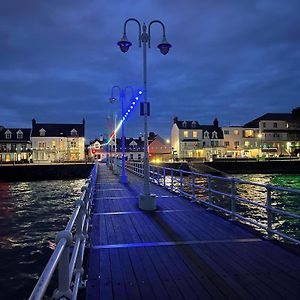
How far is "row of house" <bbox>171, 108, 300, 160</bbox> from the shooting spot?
287ft

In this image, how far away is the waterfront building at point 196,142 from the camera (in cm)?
8700

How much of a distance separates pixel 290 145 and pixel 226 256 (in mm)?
92016

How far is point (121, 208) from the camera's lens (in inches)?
506

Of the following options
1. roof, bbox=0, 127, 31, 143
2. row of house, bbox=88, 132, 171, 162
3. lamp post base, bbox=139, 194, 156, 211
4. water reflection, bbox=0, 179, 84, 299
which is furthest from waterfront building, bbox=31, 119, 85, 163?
lamp post base, bbox=139, 194, 156, 211

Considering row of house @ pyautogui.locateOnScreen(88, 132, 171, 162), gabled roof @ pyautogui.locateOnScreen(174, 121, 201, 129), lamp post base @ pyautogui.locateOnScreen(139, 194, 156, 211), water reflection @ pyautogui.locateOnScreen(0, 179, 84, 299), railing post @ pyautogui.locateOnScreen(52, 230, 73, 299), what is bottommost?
water reflection @ pyautogui.locateOnScreen(0, 179, 84, 299)

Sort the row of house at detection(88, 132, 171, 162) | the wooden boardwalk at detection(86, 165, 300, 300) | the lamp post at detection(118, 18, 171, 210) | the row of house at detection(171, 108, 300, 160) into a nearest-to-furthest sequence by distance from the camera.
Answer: the wooden boardwalk at detection(86, 165, 300, 300)
the lamp post at detection(118, 18, 171, 210)
the row of house at detection(171, 108, 300, 160)
the row of house at detection(88, 132, 171, 162)

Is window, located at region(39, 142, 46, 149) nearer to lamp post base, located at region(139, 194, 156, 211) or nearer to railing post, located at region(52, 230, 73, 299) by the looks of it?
lamp post base, located at region(139, 194, 156, 211)

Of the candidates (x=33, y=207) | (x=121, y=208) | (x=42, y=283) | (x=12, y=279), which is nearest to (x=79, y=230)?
(x=42, y=283)

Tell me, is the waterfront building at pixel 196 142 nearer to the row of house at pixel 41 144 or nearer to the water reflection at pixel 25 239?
the row of house at pixel 41 144

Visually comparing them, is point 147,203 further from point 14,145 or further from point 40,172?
point 14,145

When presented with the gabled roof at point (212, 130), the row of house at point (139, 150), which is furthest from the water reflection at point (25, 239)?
the gabled roof at point (212, 130)

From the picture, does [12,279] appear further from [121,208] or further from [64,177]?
[64,177]

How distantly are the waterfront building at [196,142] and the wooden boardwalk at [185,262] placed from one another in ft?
253

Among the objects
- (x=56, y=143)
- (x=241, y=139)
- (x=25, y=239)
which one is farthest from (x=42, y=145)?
(x=25, y=239)
